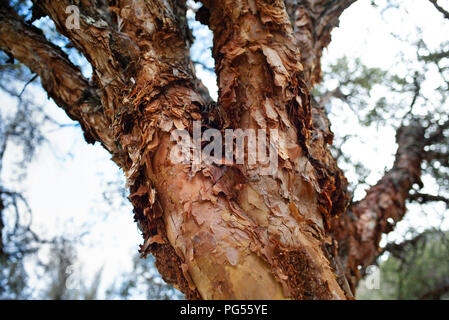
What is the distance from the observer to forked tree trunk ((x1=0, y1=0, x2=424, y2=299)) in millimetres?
1040

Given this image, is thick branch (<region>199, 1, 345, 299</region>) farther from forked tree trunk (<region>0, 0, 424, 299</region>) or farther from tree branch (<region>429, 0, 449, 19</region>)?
tree branch (<region>429, 0, 449, 19</region>)

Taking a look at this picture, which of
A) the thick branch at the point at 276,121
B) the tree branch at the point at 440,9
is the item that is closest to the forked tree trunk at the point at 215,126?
the thick branch at the point at 276,121

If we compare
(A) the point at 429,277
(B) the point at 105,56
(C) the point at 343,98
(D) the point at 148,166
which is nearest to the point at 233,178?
(D) the point at 148,166

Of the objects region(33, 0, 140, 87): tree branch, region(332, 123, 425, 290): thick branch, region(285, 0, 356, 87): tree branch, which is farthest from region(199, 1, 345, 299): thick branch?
region(332, 123, 425, 290): thick branch

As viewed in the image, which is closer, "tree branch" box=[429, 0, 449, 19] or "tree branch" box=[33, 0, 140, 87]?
"tree branch" box=[33, 0, 140, 87]

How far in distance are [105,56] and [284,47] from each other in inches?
34.9

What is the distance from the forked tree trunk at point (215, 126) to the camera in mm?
1040

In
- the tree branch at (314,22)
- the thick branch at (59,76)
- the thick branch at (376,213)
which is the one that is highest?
the tree branch at (314,22)

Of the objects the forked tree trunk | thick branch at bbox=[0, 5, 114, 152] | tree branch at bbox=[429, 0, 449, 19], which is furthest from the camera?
tree branch at bbox=[429, 0, 449, 19]

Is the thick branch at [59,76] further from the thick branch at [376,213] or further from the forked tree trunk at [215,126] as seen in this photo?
the thick branch at [376,213]

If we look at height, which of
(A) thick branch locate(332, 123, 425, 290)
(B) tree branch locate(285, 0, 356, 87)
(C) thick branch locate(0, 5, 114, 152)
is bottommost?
(A) thick branch locate(332, 123, 425, 290)

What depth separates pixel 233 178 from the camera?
128 centimetres

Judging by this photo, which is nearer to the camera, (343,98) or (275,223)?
(275,223)
